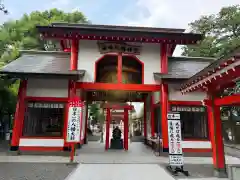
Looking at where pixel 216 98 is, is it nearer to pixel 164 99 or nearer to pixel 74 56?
pixel 164 99

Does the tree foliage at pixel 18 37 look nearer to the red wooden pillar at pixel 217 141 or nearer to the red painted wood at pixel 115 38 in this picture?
the red painted wood at pixel 115 38

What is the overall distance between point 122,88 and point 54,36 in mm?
4513

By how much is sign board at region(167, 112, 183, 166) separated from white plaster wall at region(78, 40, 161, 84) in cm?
393

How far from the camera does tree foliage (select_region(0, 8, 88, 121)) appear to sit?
14.4 m

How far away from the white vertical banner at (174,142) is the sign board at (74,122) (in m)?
3.94

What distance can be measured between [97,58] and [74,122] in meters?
3.95

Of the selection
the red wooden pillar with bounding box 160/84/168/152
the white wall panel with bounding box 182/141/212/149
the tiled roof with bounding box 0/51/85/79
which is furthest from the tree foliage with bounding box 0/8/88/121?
the white wall panel with bounding box 182/141/212/149

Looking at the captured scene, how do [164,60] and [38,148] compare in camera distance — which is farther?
[164,60]

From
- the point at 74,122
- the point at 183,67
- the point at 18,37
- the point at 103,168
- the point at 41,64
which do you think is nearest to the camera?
the point at 103,168

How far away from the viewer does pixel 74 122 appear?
822cm

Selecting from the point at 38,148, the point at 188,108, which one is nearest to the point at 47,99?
the point at 38,148

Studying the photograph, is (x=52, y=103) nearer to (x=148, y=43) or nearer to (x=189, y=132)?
(x=148, y=43)

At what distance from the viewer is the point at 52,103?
32.6ft

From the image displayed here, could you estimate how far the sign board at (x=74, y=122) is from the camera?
8102 mm
